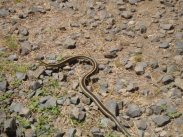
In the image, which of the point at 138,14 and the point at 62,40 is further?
the point at 138,14

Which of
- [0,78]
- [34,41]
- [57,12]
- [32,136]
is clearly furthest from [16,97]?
[57,12]

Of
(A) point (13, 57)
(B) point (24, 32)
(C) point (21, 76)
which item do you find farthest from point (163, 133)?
(B) point (24, 32)

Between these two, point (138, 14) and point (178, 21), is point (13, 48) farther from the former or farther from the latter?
point (178, 21)

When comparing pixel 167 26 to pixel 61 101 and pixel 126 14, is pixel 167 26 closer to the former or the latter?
pixel 126 14

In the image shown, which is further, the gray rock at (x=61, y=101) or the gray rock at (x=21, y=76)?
the gray rock at (x=21, y=76)

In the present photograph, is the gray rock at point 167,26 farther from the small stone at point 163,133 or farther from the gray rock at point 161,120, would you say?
the small stone at point 163,133

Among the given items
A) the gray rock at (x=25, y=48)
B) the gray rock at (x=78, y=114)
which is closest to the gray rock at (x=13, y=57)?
the gray rock at (x=25, y=48)
